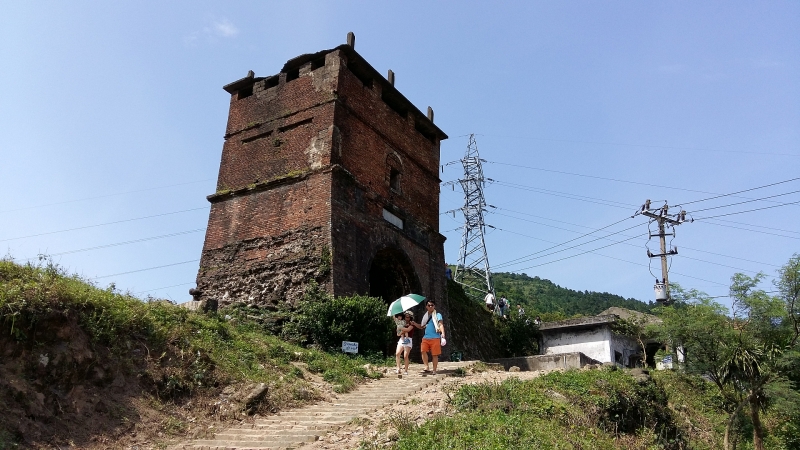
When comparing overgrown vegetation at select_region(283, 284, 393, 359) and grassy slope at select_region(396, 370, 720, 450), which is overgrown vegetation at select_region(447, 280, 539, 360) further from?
grassy slope at select_region(396, 370, 720, 450)

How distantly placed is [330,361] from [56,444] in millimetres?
5439

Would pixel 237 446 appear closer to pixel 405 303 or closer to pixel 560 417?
pixel 560 417

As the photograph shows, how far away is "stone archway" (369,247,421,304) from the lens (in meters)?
18.6

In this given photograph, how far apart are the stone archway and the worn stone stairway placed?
7.42 m

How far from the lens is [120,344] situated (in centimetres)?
907

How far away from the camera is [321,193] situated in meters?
16.3

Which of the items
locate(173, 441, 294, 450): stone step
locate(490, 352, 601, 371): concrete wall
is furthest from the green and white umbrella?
locate(173, 441, 294, 450): stone step

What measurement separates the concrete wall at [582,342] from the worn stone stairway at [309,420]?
13298 millimetres

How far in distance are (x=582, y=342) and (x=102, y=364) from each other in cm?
1855

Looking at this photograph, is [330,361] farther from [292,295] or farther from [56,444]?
[56,444]

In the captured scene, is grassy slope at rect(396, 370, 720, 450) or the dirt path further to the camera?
the dirt path

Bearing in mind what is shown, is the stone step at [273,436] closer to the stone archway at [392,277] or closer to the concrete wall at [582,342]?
the stone archway at [392,277]

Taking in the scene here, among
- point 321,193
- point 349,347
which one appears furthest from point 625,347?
point 349,347

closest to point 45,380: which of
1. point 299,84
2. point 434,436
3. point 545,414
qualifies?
point 434,436
